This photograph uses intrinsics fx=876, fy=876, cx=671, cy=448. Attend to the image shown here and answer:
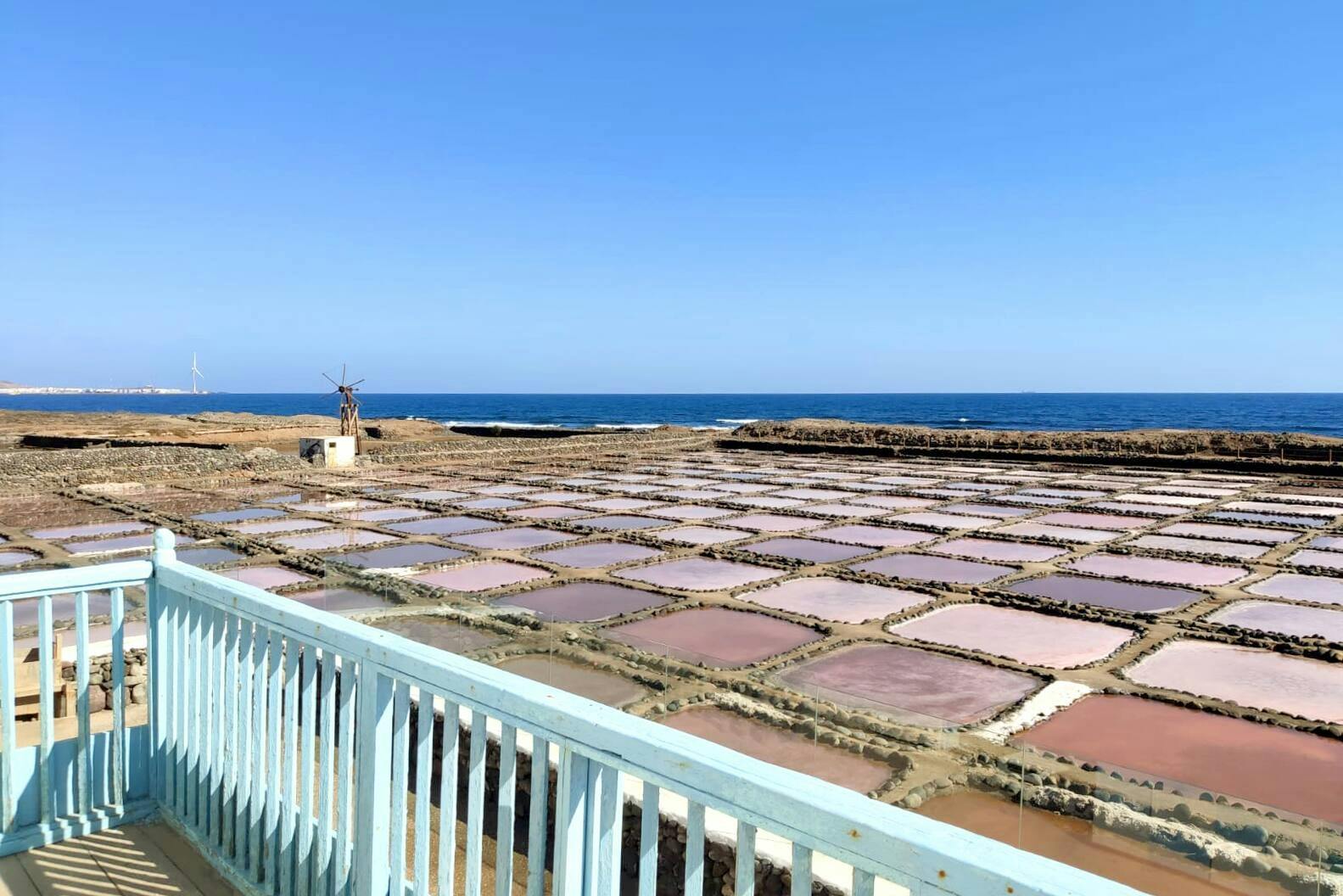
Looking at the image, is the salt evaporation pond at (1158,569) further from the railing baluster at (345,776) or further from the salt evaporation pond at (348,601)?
the railing baluster at (345,776)

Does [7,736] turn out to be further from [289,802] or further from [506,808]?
[506,808]

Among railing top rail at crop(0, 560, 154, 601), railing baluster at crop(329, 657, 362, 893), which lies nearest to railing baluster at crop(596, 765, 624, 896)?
railing baluster at crop(329, 657, 362, 893)

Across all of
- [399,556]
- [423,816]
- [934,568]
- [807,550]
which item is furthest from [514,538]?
[423,816]

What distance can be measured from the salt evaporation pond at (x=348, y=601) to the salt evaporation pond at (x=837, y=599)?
2.65 metres

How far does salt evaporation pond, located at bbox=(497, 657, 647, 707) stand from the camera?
2641 millimetres

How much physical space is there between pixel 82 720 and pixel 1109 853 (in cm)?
264

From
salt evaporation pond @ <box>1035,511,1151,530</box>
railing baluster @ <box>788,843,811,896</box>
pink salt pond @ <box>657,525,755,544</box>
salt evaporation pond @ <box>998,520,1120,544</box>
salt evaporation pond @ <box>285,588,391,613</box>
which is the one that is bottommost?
pink salt pond @ <box>657,525,755,544</box>

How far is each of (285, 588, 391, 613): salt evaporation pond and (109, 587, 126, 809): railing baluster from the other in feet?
2.01

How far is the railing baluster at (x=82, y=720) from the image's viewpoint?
2324 mm

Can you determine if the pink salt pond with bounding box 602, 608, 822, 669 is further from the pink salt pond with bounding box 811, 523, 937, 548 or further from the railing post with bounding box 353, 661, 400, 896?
the pink salt pond with bounding box 811, 523, 937, 548

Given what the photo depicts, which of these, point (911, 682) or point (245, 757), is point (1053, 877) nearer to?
point (245, 757)

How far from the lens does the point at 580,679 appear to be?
10.8 feet

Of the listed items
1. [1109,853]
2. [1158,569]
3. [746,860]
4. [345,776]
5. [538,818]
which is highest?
[746,860]

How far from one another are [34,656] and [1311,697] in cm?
576
